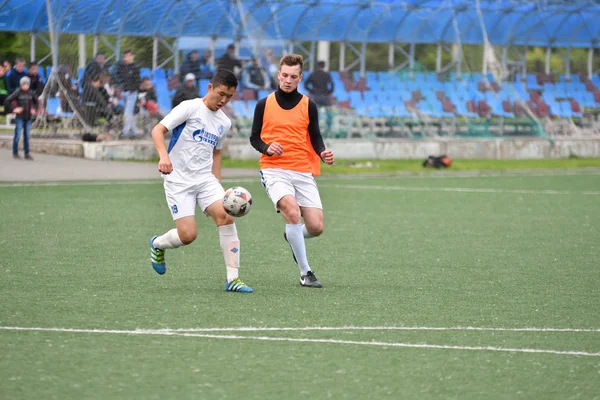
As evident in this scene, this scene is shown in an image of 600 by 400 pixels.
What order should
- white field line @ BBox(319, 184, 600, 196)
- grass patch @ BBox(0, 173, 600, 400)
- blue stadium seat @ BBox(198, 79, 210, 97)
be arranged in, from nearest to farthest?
1. grass patch @ BBox(0, 173, 600, 400)
2. white field line @ BBox(319, 184, 600, 196)
3. blue stadium seat @ BBox(198, 79, 210, 97)

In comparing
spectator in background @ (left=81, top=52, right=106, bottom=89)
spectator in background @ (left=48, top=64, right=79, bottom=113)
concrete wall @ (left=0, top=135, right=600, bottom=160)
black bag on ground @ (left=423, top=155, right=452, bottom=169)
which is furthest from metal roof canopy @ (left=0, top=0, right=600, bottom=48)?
black bag on ground @ (left=423, top=155, right=452, bottom=169)

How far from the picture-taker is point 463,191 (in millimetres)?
18859

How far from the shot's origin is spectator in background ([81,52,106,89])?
76.7ft

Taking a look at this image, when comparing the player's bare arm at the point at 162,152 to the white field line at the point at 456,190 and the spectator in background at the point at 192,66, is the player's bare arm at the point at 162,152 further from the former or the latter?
the spectator in background at the point at 192,66

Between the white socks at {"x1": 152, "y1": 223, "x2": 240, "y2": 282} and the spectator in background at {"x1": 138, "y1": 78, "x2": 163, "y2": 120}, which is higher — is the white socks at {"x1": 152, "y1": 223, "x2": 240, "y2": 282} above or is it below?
below

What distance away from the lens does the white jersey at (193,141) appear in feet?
28.0

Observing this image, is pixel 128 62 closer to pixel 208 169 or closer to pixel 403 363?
pixel 208 169

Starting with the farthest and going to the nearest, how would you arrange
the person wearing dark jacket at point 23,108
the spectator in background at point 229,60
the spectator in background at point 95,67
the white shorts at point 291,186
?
the spectator in background at point 229,60
the spectator in background at point 95,67
the person wearing dark jacket at point 23,108
the white shorts at point 291,186

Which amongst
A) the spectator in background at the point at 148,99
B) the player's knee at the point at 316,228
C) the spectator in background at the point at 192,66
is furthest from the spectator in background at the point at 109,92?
the player's knee at the point at 316,228

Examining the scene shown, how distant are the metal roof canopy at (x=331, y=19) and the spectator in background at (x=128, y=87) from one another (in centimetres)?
80

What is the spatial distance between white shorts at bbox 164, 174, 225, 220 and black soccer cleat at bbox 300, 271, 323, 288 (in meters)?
0.89

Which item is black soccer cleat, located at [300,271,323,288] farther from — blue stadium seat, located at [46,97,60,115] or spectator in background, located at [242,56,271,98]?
spectator in background, located at [242,56,271,98]

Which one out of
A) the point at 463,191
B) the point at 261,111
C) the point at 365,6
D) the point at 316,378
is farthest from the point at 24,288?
the point at 365,6

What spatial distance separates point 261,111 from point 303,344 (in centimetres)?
286
